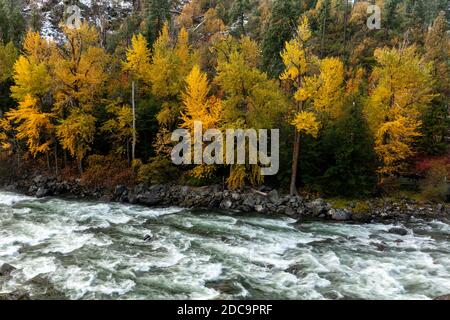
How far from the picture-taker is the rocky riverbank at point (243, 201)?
993 inches

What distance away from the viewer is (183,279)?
52.0 ft

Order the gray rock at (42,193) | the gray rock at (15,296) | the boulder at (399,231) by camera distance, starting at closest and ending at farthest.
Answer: the gray rock at (15,296) → the boulder at (399,231) → the gray rock at (42,193)

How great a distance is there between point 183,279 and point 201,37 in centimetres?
5399

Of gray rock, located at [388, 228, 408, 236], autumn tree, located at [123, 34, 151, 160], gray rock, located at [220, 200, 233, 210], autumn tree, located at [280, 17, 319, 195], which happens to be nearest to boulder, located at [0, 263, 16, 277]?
gray rock, located at [220, 200, 233, 210]

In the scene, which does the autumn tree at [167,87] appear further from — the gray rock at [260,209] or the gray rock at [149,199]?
the gray rock at [260,209]

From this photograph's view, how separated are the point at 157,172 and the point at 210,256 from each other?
41.9 feet

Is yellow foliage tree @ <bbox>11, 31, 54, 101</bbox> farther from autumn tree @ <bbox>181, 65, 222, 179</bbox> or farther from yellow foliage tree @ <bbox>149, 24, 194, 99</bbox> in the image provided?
autumn tree @ <bbox>181, 65, 222, 179</bbox>

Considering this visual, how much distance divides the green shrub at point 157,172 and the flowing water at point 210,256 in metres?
4.41

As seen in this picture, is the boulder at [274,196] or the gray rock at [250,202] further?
the boulder at [274,196]

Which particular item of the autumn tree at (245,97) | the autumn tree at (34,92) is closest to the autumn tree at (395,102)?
the autumn tree at (245,97)

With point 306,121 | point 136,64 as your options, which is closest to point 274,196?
point 306,121

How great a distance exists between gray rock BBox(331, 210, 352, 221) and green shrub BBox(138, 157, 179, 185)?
12.2 m

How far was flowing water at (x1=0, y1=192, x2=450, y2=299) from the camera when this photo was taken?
1509cm

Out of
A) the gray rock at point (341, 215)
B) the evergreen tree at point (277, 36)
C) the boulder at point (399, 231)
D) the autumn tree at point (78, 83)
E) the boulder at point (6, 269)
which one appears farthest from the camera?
the evergreen tree at point (277, 36)
